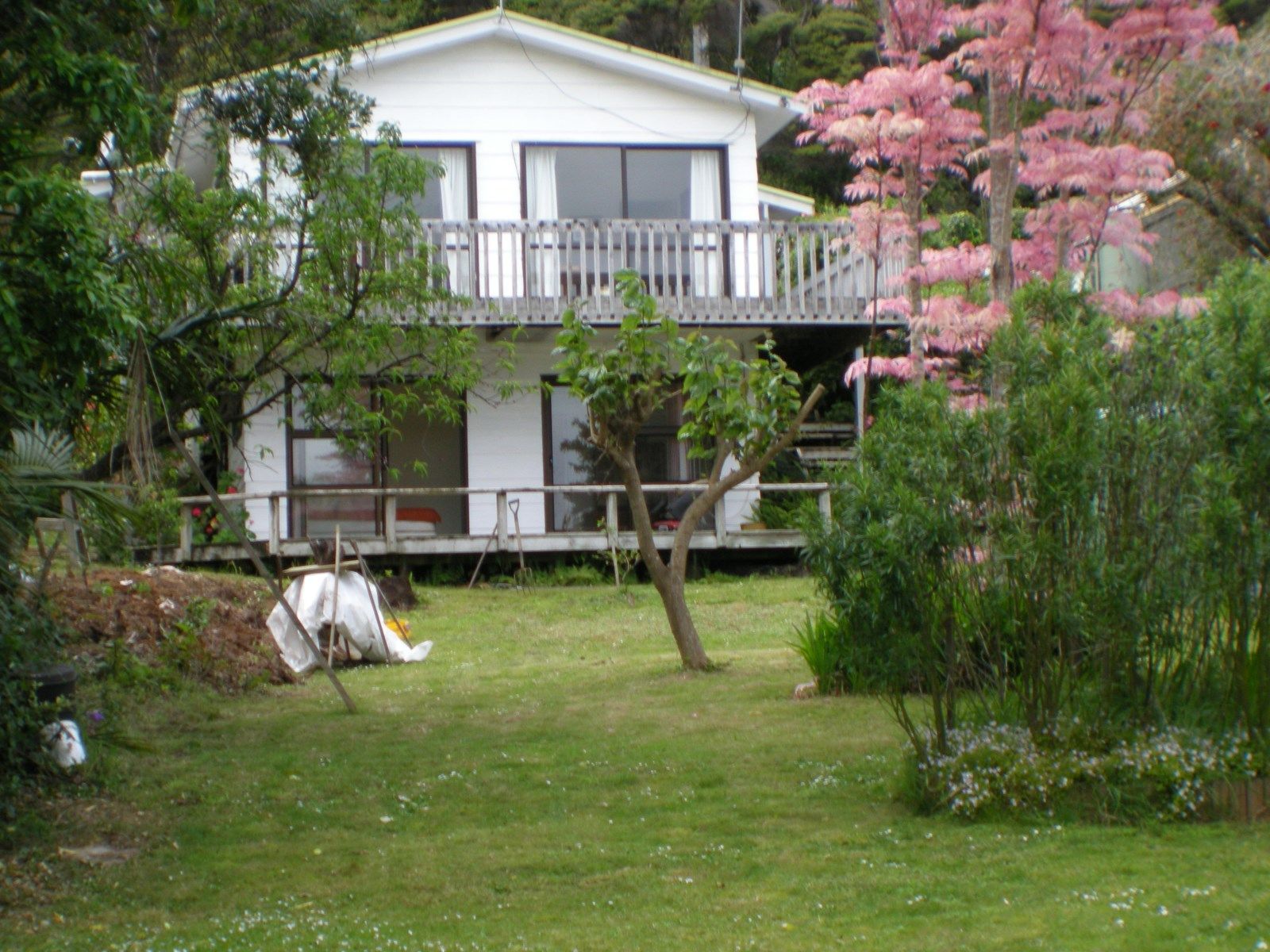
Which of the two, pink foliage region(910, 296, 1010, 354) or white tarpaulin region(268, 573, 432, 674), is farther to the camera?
white tarpaulin region(268, 573, 432, 674)

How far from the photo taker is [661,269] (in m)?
18.7

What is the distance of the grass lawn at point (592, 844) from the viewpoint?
5.38m

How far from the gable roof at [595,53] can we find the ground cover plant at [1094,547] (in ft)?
41.6

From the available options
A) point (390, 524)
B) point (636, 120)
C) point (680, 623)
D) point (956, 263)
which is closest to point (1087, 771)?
point (680, 623)

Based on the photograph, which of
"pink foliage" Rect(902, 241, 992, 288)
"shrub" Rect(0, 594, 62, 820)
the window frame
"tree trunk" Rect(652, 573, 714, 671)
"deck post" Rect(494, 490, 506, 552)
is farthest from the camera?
the window frame

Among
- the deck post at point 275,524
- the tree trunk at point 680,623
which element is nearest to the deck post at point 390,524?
the deck post at point 275,524

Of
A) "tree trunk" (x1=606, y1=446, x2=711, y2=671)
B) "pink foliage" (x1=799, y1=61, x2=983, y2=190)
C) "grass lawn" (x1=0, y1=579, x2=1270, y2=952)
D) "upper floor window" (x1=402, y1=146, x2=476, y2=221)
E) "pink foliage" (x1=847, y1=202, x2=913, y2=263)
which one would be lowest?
"grass lawn" (x1=0, y1=579, x2=1270, y2=952)

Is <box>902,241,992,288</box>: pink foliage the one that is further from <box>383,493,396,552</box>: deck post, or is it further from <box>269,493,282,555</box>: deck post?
<box>269,493,282,555</box>: deck post

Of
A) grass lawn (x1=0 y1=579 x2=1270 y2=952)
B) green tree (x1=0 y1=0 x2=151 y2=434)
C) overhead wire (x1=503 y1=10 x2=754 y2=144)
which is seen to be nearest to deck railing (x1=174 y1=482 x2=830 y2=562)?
overhead wire (x1=503 y1=10 x2=754 y2=144)

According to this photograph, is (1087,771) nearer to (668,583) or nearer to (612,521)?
(668,583)

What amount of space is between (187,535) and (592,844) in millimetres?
11763

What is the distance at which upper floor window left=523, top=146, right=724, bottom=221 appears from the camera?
64.1ft

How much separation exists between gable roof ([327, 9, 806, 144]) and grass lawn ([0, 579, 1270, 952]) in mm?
10739

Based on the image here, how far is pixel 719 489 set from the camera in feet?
36.3
